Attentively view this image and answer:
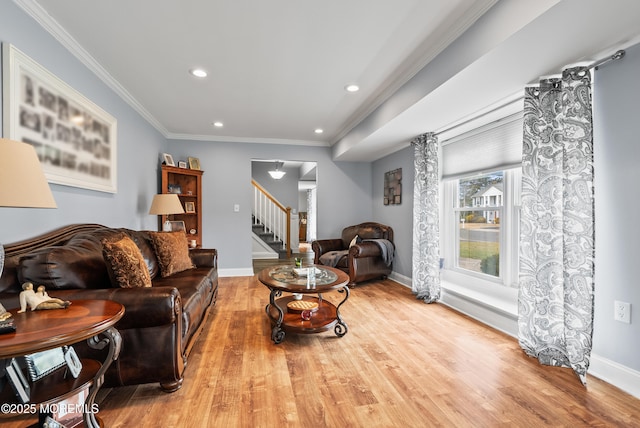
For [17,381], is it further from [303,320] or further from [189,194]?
[189,194]

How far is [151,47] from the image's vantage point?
2.42 m

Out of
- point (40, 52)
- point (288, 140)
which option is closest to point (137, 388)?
point (40, 52)

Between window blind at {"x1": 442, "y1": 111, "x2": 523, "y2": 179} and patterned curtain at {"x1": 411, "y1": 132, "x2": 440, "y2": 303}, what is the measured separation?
22 centimetres

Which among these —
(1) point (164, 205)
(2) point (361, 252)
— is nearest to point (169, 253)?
(1) point (164, 205)

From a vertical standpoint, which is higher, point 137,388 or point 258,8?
point 258,8

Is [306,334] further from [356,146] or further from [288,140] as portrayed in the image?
[288,140]

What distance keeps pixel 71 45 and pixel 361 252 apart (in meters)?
3.89

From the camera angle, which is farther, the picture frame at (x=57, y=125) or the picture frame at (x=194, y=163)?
the picture frame at (x=194, y=163)

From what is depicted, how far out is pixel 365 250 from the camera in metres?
4.54

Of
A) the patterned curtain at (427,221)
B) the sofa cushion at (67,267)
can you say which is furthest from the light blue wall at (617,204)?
the sofa cushion at (67,267)

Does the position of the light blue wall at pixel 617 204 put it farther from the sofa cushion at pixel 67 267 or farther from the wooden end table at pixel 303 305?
the sofa cushion at pixel 67 267

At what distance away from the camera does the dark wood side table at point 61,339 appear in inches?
42.1

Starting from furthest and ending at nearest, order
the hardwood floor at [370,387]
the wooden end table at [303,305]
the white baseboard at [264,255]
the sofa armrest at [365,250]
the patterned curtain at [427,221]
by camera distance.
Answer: the white baseboard at [264,255] < the sofa armrest at [365,250] < the patterned curtain at [427,221] < the wooden end table at [303,305] < the hardwood floor at [370,387]

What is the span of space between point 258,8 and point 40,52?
158 cm
